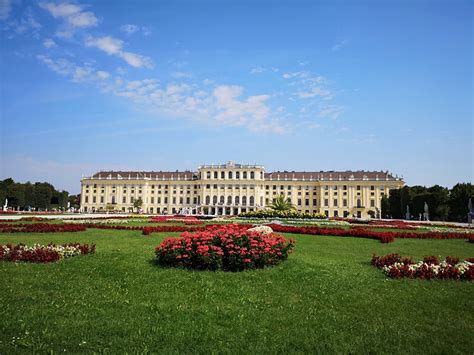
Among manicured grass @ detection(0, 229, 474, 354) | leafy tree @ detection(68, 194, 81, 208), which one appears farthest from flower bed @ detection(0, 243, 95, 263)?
leafy tree @ detection(68, 194, 81, 208)

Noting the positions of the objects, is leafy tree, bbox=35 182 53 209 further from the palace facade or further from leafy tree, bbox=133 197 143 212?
leafy tree, bbox=133 197 143 212

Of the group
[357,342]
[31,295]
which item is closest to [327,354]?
[357,342]

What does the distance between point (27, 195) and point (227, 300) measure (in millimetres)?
75882

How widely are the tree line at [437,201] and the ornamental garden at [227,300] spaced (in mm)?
43400

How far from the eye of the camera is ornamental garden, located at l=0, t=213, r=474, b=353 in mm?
4531

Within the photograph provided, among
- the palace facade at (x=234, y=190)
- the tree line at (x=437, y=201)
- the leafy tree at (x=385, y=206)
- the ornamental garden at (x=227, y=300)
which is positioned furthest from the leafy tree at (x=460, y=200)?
the ornamental garden at (x=227, y=300)

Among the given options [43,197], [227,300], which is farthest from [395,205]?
[43,197]

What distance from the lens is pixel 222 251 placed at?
8555mm

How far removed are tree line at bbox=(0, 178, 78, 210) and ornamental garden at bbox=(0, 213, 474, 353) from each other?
66296 mm

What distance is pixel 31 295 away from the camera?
20.2 ft

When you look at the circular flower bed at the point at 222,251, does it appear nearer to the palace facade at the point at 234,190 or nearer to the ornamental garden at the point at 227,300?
the ornamental garden at the point at 227,300

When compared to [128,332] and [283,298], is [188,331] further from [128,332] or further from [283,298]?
[283,298]

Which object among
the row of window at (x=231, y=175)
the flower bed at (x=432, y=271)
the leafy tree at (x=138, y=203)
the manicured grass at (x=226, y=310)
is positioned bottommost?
the manicured grass at (x=226, y=310)

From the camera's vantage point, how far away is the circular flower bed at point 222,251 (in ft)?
27.4
